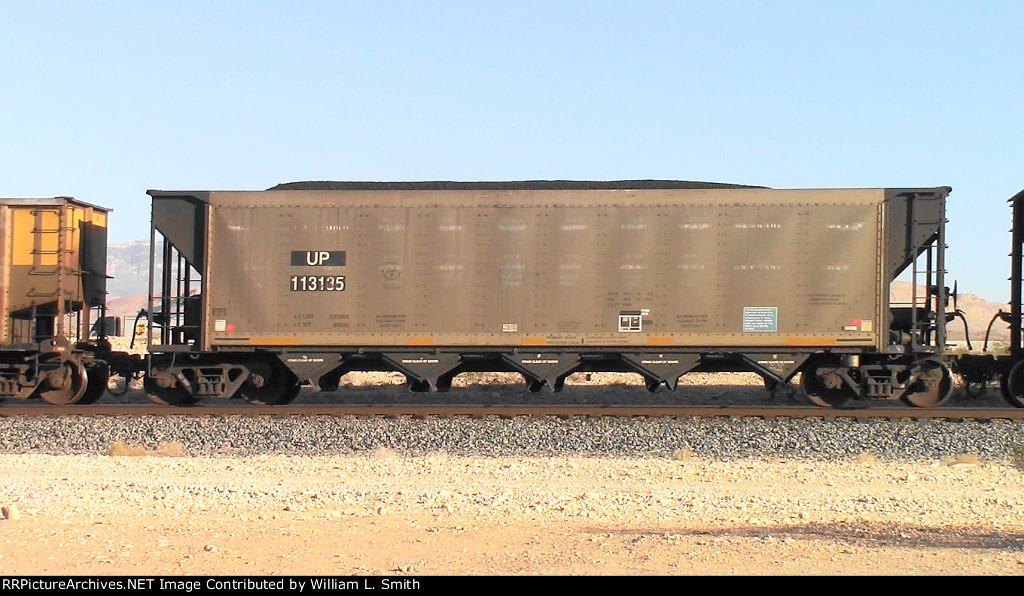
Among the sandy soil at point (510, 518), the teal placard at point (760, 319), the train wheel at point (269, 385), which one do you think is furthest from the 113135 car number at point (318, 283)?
the teal placard at point (760, 319)

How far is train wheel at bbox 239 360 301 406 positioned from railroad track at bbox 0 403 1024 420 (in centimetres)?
83

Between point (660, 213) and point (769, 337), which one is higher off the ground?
point (660, 213)

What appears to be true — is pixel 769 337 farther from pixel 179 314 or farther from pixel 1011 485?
pixel 179 314

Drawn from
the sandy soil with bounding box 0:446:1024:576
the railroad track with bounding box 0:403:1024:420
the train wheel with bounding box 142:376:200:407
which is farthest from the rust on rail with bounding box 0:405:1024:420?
the sandy soil with bounding box 0:446:1024:576

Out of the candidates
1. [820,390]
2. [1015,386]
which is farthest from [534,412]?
[1015,386]

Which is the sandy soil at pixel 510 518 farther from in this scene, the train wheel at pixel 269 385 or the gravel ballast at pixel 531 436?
the train wheel at pixel 269 385

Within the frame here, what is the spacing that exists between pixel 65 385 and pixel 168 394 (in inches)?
69.2

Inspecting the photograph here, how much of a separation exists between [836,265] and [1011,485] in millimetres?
5651

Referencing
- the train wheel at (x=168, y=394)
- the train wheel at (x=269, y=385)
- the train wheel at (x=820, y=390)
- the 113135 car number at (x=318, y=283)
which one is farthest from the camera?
the train wheel at (x=168, y=394)

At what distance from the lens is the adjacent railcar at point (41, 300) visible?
14883 mm

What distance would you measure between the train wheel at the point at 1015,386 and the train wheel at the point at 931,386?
111 centimetres

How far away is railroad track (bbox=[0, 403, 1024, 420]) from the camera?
13.2 m
